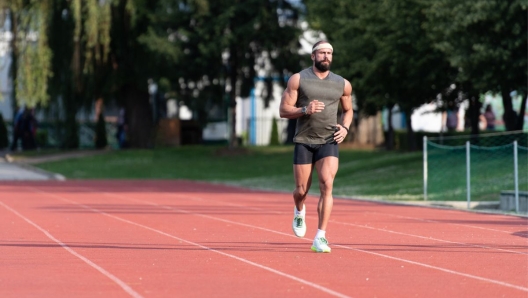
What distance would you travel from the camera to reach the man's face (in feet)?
38.2

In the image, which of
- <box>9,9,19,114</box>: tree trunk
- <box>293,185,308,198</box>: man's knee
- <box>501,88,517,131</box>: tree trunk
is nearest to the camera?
<box>293,185,308,198</box>: man's knee

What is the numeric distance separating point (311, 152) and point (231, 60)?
1285 inches

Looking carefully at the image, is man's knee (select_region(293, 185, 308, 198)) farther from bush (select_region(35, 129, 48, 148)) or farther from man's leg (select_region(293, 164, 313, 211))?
bush (select_region(35, 129, 48, 148))

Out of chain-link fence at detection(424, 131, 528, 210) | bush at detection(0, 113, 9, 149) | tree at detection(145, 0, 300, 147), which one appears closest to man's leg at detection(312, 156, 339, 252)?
chain-link fence at detection(424, 131, 528, 210)

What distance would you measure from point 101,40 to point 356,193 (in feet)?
54.6

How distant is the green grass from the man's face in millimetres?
13171

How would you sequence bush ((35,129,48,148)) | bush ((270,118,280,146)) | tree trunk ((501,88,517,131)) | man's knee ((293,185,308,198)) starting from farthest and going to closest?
bush ((270,118,280,146)) → bush ((35,129,48,148)) → tree trunk ((501,88,517,131)) → man's knee ((293,185,308,198))

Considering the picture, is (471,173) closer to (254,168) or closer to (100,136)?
(254,168)

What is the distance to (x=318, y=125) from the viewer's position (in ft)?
38.9

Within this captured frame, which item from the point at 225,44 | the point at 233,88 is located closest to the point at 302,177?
the point at 225,44

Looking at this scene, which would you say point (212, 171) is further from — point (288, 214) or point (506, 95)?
point (288, 214)

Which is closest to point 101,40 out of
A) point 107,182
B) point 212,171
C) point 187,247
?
point 212,171

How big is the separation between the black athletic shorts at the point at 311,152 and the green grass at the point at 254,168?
12.8 meters

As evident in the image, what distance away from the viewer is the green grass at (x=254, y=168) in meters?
29.5
